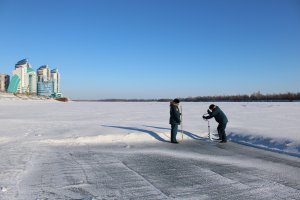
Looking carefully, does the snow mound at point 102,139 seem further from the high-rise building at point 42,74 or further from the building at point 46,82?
the high-rise building at point 42,74

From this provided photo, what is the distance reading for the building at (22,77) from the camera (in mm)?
89938

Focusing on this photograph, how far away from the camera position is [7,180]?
5.68 metres

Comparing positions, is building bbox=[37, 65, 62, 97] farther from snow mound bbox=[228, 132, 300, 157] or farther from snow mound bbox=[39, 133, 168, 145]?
snow mound bbox=[228, 132, 300, 157]

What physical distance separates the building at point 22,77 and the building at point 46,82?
1191 cm

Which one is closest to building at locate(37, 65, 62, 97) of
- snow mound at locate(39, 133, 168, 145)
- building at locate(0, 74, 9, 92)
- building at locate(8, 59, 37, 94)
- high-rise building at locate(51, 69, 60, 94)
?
high-rise building at locate(51, 69, 60, 94)

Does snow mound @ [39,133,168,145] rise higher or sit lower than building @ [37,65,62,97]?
lower

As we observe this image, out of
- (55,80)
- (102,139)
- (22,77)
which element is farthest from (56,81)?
(102,139)

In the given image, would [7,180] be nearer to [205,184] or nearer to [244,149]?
[205,184]

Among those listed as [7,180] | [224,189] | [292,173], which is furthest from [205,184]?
[7,180]

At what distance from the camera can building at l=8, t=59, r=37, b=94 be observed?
295 feet

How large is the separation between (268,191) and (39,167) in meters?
4.71

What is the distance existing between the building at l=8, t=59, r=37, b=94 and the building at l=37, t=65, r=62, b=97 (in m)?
11.9

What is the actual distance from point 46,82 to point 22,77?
19090 millimetres

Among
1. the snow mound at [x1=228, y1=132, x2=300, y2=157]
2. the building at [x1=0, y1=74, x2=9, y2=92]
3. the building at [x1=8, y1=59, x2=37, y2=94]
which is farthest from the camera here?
the building at [x1=0, y1=74, x2=9, y2=92]
